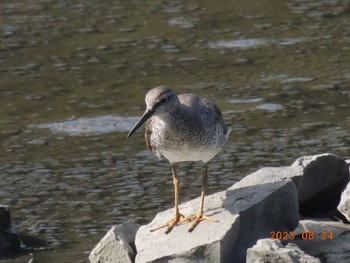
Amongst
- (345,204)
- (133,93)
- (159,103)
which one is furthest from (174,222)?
(133,93)

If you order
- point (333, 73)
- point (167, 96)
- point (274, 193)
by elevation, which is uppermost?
point (167, 96)

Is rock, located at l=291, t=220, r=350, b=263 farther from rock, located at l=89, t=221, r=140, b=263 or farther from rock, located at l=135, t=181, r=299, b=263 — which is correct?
rock, located at l=89, t=221, r=140, b=263

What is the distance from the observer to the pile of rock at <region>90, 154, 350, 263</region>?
760cm

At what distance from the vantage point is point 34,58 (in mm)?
14500

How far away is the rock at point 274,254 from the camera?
696cm

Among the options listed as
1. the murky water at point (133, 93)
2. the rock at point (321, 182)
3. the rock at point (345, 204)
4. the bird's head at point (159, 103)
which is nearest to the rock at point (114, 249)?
the murky water at point (133, 93)

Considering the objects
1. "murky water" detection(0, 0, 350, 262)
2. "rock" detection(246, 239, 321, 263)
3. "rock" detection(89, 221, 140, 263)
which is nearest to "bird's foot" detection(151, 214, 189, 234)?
"rock" detection(89, 221, 140, 263)

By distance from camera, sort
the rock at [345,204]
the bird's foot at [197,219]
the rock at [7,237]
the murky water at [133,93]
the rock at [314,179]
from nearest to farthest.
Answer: the rock at [345,204] → the bird's foot at [197,219] → the rock at [314,179] → the rock at [7,237] → the murky water at [133,93]

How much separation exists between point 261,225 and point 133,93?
17.4 feet

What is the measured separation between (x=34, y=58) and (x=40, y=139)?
9.87ft

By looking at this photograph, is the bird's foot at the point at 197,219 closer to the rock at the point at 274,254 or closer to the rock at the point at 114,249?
the rock at the point at 114,249

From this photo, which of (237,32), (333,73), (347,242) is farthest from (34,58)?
(347,242)

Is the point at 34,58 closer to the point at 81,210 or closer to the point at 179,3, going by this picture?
the point at 179,3

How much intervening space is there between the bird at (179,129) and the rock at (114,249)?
0.28 m
